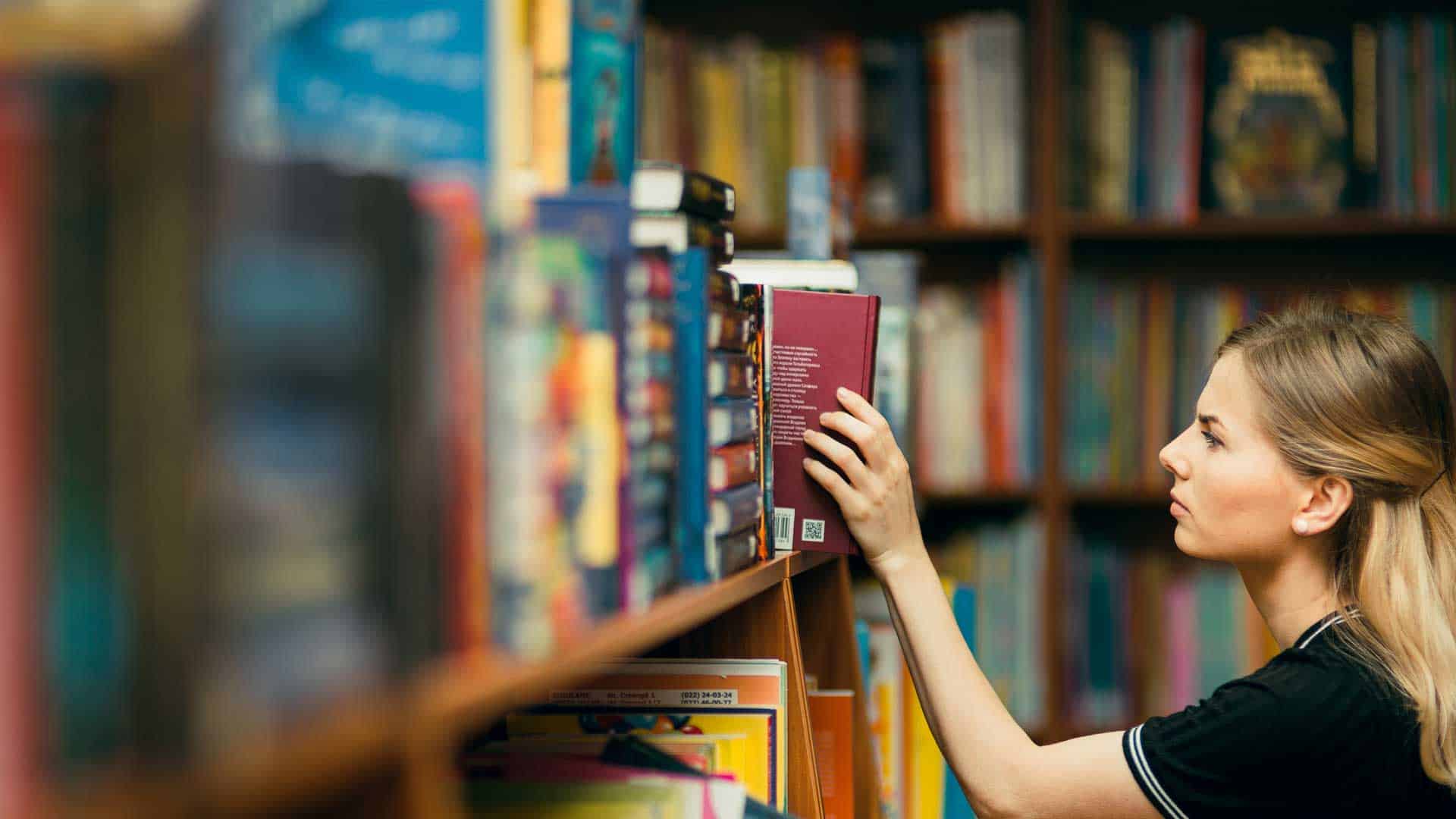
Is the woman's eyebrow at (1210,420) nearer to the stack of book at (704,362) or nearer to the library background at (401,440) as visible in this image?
the library background at (401,440)

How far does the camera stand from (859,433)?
1148mm

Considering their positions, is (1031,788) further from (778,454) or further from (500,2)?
(500,2)

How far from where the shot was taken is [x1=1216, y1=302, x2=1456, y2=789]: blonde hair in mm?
1300

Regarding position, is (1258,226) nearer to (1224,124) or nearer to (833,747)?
(1224,124)

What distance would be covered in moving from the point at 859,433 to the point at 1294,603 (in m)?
0.58

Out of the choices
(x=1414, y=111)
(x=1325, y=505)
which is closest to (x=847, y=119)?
(x=1414, y=111)

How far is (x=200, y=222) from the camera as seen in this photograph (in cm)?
34

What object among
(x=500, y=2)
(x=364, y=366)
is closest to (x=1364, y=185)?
(x=500, y=2)

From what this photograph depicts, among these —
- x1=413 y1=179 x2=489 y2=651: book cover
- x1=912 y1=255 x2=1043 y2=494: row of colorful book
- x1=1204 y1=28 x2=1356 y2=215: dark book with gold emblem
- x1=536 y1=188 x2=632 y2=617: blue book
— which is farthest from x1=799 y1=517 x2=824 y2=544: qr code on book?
x1=1204 y1=28 x2=1356 y2=215: dark book with gold emblem

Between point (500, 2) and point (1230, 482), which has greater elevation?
point (500, 2)

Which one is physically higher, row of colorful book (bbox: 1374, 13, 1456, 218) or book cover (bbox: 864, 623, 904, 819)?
row of colorful book (bbox: 1374, 13, 1456, 218)

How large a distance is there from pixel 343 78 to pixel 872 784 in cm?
104

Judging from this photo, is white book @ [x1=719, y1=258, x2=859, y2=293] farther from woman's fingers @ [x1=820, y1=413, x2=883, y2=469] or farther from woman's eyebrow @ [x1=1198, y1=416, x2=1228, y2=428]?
woman's eyebrow @ [x1=1198, y1=416, x2=1228, y2=428]

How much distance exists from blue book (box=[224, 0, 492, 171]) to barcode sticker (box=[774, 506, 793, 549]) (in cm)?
63
